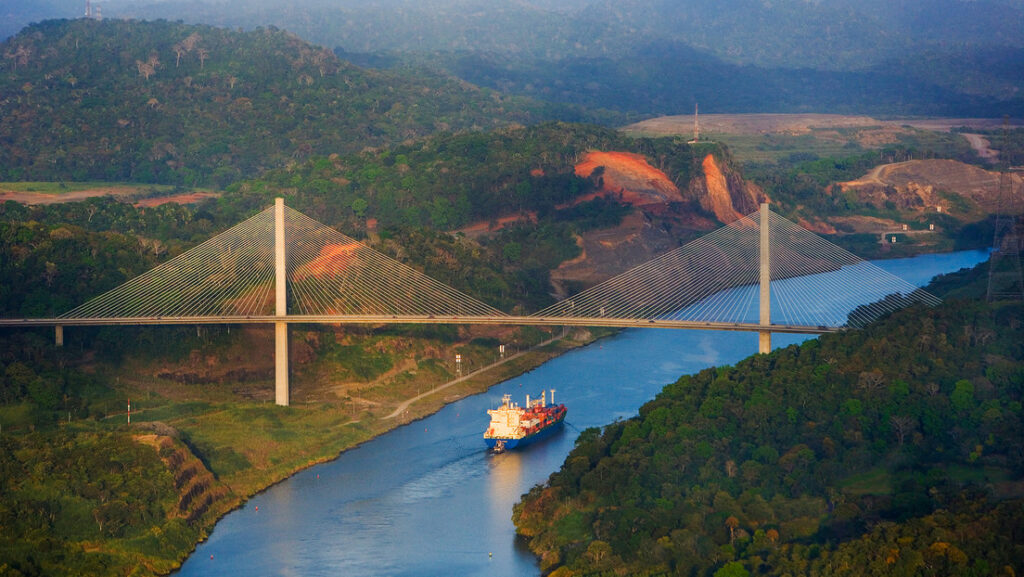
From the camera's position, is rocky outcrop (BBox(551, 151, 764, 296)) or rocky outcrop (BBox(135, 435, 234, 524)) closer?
→ rocky outcrop (BBox(135, 435, 234, 524))

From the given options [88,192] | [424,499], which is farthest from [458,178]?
[424,499]

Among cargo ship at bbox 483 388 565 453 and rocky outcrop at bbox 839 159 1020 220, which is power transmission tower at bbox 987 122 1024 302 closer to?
cargo ship at bbox 483 388 565 453

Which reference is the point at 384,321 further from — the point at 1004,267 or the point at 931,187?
the point at 931,187

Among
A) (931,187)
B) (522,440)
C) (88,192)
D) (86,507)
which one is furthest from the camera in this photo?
(931,187)

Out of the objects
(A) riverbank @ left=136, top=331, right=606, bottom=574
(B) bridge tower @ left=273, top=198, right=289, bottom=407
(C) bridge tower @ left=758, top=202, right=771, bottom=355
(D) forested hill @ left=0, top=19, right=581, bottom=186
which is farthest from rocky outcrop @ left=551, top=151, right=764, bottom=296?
(D) forested hill @ left=0, top=19, right=581, bottom=186

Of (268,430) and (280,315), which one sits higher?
(280,315)

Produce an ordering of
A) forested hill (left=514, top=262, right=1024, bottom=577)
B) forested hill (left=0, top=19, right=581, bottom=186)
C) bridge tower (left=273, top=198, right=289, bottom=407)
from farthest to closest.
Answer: forested hill (left=0, top=19, right=581, bottom=186), bridge tower (left=273, top=198, right=289, bottom=407), forested hill (left=514, top=262, right=1024, bottom=577)

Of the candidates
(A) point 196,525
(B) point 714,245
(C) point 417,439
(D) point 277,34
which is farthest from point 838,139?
(A) point 196,525
